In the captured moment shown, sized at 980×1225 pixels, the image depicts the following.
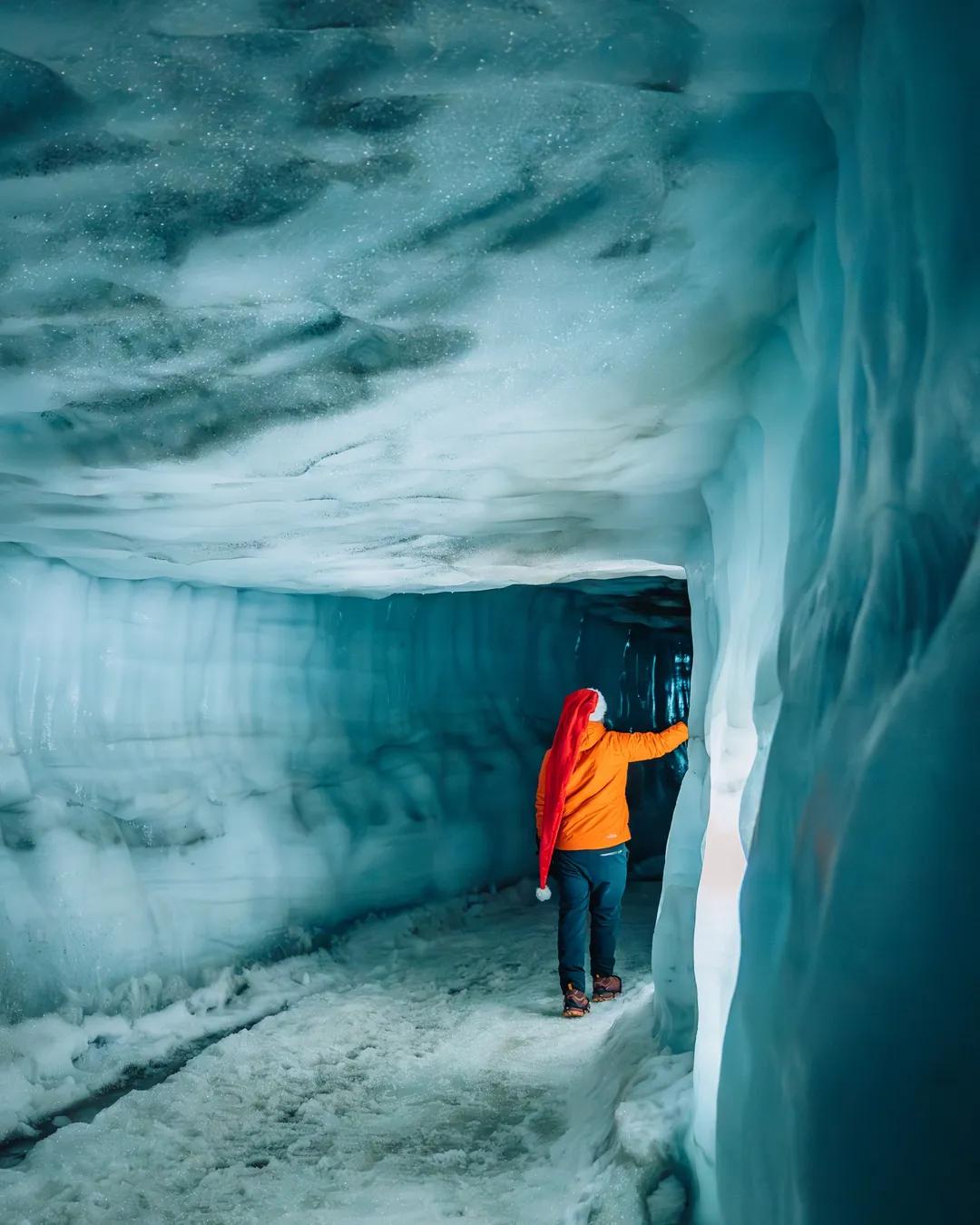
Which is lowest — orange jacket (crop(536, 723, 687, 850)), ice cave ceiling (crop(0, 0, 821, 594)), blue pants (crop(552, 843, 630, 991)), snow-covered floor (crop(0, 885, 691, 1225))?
snow-covered floor (crop(0, 885, 691, 1225))

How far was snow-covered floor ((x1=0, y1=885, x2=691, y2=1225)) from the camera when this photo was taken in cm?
291

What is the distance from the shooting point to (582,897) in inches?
185

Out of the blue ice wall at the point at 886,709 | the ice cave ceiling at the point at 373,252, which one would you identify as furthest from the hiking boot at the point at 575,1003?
the blue ice wall at the point at 886,709

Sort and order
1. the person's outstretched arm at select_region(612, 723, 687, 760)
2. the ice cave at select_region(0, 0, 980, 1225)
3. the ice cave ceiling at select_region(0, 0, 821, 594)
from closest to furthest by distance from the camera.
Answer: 1. the ice cave at select_region(0, 0, 980, 1225)
2. the ice cave ceiling at select_region(0, 0, 821, 594)
3. the person's outstretched arm at select_region(612, 723, 687, 760)

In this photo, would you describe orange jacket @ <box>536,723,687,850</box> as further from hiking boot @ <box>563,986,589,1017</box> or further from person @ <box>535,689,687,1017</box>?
hiking boot @ <box>563,986,589,1017</box>

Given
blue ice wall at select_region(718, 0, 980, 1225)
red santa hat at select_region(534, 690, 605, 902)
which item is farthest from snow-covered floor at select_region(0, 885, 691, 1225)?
blue ice wall at select_region(718, 0, 980, 1225)

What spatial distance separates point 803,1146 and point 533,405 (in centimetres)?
215

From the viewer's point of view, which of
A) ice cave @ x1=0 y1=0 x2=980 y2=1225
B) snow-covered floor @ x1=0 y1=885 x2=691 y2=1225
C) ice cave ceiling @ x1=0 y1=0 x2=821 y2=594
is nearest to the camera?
ice cave @ x1=0 y1=0 x2=980 y2=1225

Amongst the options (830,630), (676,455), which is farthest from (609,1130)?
(676,455)

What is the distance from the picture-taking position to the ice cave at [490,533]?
1.47 meters

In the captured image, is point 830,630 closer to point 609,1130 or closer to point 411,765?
point 609,1130

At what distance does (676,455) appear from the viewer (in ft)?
11.1

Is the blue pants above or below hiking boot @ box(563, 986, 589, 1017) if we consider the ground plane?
above

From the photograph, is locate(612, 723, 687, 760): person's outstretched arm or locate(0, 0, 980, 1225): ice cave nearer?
locate(0, 0, 980, 1225): ice cave
